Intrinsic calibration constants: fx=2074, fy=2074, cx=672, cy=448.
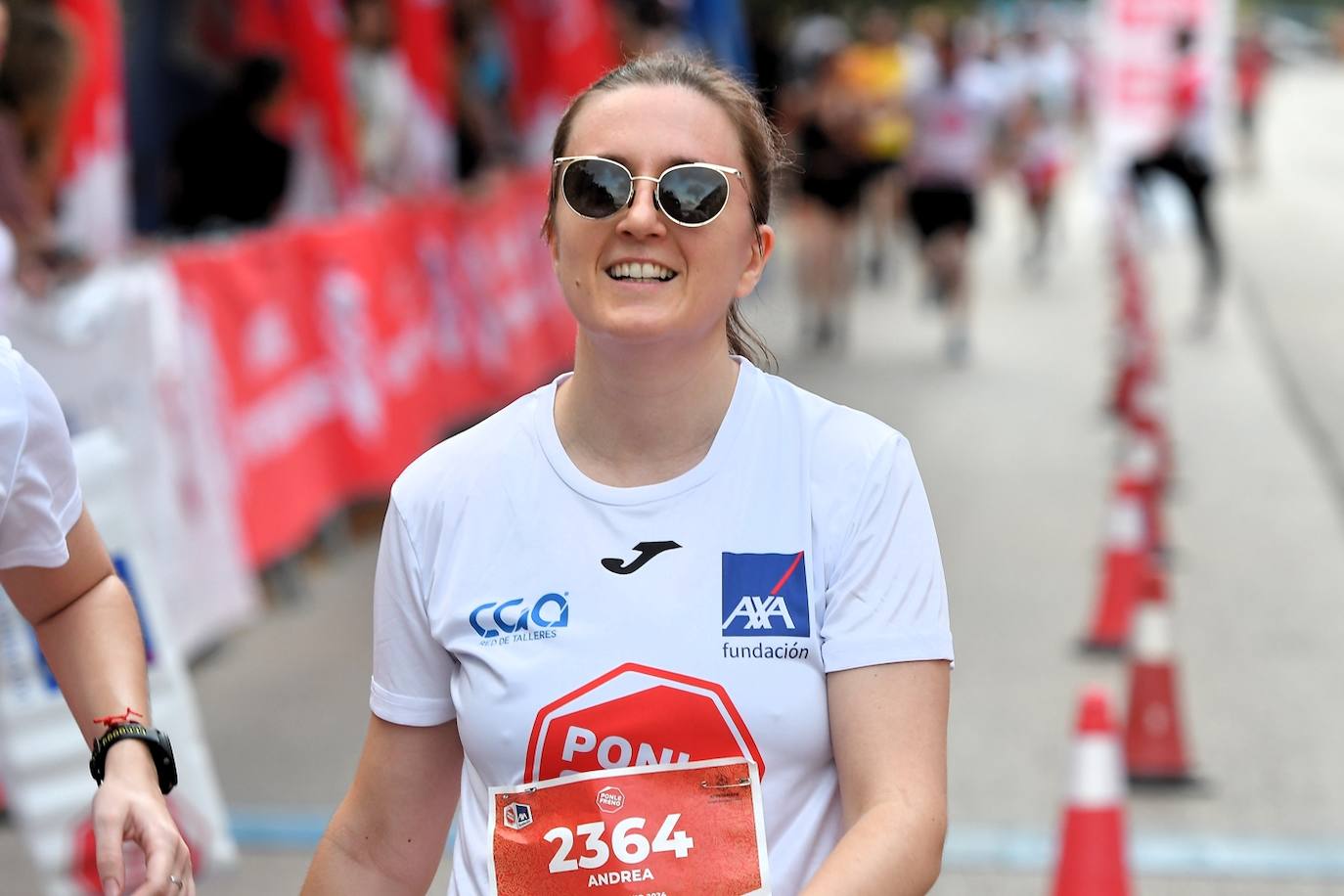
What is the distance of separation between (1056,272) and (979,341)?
5.63 metres

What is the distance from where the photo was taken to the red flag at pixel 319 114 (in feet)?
31.5

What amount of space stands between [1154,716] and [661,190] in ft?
13.7

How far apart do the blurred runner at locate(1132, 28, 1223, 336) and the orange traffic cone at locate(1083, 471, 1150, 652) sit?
955 cm

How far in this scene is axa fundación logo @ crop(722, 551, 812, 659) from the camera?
2303 millimetres

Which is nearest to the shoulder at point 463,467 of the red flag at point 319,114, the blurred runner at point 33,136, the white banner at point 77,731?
the white banner at point 77,731

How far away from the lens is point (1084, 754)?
4.14 metres

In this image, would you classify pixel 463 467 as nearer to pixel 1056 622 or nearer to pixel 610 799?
pixel 610 799

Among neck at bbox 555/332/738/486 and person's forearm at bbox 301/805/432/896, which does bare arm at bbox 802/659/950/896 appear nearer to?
neck at bbox 555/332/738/486

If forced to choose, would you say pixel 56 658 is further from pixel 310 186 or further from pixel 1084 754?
pixel 310 186

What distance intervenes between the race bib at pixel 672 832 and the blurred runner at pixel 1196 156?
15.1 meters

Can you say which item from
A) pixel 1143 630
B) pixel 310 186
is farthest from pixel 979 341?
pixel 1143 630

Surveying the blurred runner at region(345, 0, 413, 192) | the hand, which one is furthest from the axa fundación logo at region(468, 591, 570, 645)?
the blurred runner at region(345, 0, 413, 192)

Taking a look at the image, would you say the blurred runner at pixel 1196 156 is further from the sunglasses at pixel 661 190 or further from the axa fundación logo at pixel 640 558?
the axa fundación logo at pixel 640 558

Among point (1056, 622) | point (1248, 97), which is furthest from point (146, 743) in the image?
point (1248, 97)
